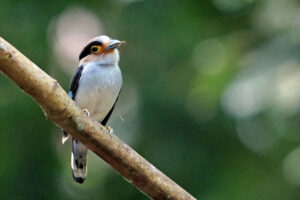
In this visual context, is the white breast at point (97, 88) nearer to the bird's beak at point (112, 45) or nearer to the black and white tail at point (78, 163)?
the bird's beak at point (112, 45)

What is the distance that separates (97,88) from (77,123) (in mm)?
1445

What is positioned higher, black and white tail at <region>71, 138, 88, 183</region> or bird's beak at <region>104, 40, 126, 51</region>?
bird's beak at <region>104, 40, 126, 51</region>

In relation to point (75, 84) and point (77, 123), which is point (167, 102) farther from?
point (77, 123)

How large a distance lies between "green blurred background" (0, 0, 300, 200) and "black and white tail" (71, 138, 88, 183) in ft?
1.90

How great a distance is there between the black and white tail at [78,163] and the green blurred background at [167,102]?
1.90 feet

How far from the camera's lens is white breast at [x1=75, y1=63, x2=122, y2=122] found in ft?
18.0

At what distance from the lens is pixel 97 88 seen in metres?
5.49

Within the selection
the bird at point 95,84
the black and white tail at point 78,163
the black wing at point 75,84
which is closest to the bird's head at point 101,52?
the bird at point 95,84

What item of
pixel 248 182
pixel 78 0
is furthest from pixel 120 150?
pixel 78 0

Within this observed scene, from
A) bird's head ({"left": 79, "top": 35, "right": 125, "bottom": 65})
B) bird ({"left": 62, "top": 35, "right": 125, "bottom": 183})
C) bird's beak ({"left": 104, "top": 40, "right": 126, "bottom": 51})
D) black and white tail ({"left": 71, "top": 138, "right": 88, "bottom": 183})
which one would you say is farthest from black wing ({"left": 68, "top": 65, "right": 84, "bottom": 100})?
black and white tail ({"left": 71, "top": 138, "right": 88, "bottom": 183})

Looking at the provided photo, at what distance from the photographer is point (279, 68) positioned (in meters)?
5.43

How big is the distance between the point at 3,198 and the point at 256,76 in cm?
276

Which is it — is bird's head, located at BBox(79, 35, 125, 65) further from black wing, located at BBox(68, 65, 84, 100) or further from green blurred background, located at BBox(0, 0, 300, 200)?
green blurred background, located at BBox(0, 0, 300, 200)

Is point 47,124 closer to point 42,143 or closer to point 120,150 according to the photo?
point 42,143
